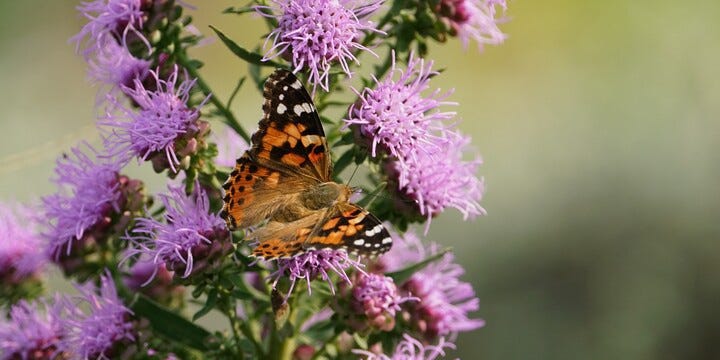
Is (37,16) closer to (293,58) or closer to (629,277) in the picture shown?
(629,277)

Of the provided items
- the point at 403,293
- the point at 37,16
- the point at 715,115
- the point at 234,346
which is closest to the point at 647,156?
the point at 715,115

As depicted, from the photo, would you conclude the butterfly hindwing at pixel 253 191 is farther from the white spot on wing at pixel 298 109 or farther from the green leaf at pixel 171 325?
the green leaf at pixel 171 325

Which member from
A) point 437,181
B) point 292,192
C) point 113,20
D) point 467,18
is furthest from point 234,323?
point 467,18

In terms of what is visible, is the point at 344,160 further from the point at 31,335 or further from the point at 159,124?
the point at 31,335

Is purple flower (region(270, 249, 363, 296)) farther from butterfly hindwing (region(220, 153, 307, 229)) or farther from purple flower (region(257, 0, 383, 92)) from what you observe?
purple flower (region(257, 0, 383, 92))

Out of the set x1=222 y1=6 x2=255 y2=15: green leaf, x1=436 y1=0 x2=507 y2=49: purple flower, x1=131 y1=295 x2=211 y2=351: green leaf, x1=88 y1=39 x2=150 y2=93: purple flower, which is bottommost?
x1=131 y1=295 x2=211 y2=351: green leaf

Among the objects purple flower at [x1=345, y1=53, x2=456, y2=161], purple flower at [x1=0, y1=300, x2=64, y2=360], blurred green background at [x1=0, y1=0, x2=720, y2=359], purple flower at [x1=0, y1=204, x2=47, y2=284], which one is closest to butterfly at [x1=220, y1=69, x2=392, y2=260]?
purple flower at [x1=345, y1=53, x2=456, y2=161]
